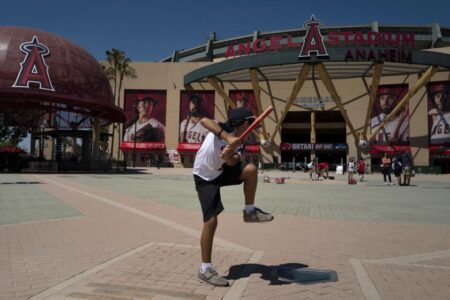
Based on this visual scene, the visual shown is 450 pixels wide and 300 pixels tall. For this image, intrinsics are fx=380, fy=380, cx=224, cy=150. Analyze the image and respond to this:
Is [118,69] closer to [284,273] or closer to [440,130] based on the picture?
[440,130]

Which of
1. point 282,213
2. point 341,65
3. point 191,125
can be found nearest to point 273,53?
point 341,65

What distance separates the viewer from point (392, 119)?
178 feet

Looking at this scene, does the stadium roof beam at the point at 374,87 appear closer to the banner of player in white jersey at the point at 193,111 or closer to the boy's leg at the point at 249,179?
the banner of player in white jersey at the point at 193,111

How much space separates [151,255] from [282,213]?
17.0 ft

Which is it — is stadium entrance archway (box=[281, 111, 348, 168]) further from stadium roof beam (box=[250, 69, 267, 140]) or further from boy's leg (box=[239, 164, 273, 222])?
boy's leg (box=[239, 164, 273, 222])

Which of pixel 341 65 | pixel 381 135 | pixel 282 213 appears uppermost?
pixel 341 65

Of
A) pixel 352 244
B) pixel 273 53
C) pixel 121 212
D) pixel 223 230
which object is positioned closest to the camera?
pixel 352 244

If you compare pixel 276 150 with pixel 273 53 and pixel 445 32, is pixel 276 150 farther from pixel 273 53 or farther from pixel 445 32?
pixel 445 32

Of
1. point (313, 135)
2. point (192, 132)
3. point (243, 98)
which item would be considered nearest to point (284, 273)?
point (313, 135)

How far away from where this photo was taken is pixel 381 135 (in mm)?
54531

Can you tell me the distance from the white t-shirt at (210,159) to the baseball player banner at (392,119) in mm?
53908

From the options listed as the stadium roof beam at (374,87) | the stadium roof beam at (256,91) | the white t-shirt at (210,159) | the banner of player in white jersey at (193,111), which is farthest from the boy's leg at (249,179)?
the banner of player in white jersey at (193,111)

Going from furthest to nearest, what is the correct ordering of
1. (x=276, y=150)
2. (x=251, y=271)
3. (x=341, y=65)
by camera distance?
(x=276, y=150) < (x=341, y=65) < (x=251, y=271)

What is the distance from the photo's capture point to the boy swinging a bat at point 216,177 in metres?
3.88
